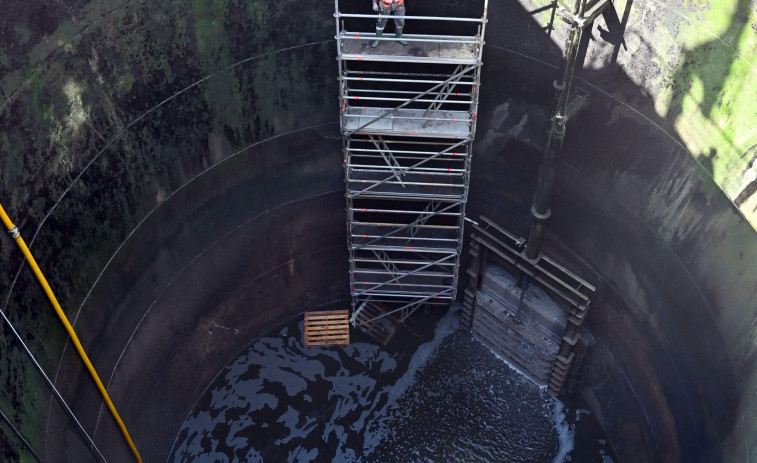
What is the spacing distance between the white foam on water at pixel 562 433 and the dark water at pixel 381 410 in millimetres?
25

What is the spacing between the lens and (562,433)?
16406mm

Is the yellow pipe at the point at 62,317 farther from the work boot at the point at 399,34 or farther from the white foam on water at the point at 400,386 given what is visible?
the work boot at the point at 399,34

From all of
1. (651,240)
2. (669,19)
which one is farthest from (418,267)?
(669,19)

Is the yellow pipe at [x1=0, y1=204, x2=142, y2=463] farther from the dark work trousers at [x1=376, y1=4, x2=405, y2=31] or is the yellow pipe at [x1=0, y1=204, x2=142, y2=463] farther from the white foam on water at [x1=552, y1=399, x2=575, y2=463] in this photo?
the white foam on water at [x1=552, y1=399, x2=575, y2=463]

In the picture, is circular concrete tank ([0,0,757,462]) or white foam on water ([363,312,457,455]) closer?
circular concrete tank ([0,0,757,462])

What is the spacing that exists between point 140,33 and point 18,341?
5.92m

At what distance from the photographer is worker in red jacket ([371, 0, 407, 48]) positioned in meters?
12.7

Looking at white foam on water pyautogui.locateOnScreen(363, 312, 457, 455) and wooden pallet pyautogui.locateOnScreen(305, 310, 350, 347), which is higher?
wooden pallet pyautogui.locateOnScreen(305, 310, 350, 347)

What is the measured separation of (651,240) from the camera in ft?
45.2

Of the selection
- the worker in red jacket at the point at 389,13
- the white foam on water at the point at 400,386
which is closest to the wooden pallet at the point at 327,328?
the white foam on water at the point at 400,386

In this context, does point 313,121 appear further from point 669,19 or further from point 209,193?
point 669,19

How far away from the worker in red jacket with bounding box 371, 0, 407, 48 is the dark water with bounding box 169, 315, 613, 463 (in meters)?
8.38

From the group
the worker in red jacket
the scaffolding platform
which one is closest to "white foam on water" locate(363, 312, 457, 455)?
the scaffolding platform

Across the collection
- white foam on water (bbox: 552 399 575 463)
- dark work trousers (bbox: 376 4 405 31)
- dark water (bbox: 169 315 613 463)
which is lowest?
white foam on water (bbox: 552 399 575 463)
